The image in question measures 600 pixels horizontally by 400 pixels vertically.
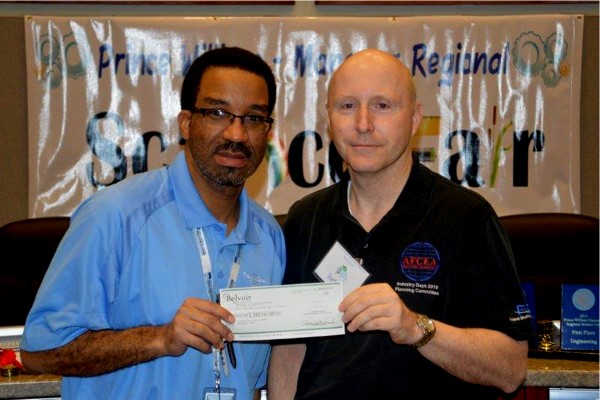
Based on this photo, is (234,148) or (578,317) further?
(578,317)

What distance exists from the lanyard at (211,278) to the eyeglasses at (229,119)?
29cm

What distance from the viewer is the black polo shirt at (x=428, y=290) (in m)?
2.17

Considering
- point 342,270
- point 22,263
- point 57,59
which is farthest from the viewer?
point 57,59

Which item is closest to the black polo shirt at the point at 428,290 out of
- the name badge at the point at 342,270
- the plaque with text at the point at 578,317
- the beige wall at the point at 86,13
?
the name badge at the point at 342,270

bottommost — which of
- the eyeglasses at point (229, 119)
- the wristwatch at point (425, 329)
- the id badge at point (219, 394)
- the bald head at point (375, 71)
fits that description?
the id badge at point (219, 394)

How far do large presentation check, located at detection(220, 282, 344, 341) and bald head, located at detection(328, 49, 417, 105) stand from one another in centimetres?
56

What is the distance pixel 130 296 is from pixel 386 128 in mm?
772

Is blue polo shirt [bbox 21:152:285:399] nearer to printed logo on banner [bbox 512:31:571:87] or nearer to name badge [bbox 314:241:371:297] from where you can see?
name badge [bbox 314:241:371:297]

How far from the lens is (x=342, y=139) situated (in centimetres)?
232

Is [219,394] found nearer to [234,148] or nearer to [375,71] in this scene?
[234,148]

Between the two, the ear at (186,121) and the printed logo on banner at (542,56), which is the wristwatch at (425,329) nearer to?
the ear at (186,121)

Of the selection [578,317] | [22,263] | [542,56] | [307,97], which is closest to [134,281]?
[578,317]

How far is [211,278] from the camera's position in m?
2.32

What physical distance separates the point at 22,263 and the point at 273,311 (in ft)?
7.50
